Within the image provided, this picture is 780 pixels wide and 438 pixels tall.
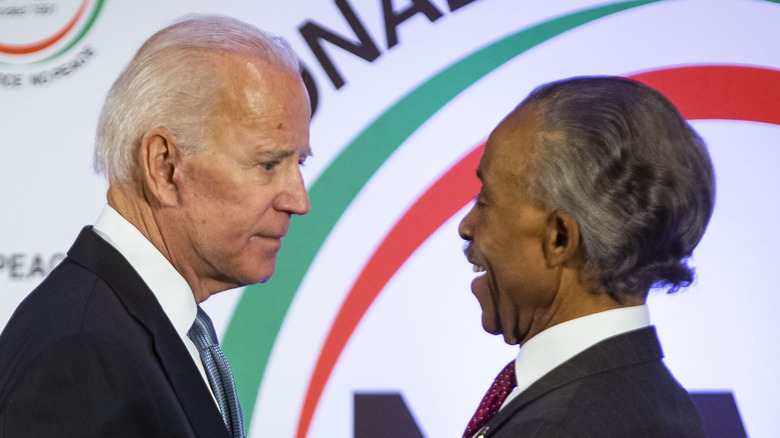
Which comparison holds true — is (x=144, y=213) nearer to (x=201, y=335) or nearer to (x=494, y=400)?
(x=201, y=335)

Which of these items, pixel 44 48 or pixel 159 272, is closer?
pixel 159 272

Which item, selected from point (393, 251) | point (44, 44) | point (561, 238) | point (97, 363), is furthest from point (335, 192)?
point (97, 363)

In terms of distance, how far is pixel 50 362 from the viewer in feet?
3.55

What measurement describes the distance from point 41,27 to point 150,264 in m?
1.70

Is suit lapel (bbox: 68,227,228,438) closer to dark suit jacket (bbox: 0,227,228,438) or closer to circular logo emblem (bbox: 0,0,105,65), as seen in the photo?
dark suit jacket (bbox: 0,227,228,438)

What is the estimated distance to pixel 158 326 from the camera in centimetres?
124

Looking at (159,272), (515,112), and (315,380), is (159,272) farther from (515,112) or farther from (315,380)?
(315,380)

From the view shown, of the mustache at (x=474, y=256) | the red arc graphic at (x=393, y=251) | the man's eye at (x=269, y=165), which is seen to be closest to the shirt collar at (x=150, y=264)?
the man's eye at (x=269, y=165)

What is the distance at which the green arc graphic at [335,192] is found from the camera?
245cm

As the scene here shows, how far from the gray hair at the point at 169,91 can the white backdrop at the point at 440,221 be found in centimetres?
114

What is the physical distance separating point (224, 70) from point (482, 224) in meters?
0.45

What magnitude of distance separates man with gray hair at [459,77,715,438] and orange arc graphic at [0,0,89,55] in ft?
5.96

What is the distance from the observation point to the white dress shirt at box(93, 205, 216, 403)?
130 cm

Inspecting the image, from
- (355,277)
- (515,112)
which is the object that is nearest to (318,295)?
(355,277)
